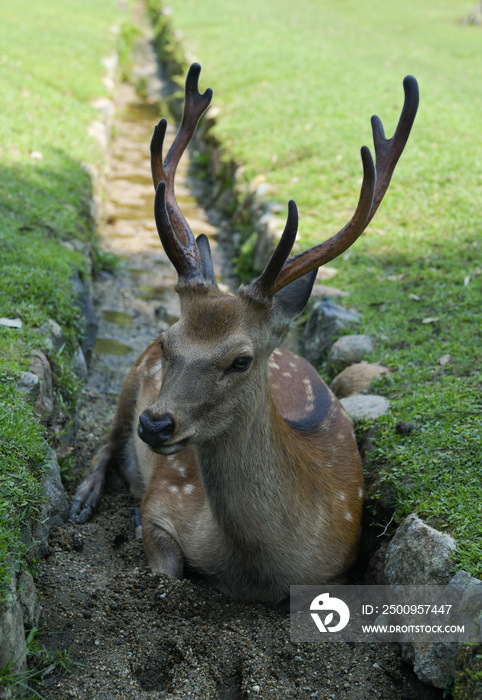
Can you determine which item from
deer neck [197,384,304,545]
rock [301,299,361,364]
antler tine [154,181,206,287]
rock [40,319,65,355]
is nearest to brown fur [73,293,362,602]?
deer neck [197,384,304,545]

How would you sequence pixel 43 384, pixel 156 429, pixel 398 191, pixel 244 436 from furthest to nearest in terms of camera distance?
pixel 398 191, pixel 43 384, pixel 244 436, pixel 156 429

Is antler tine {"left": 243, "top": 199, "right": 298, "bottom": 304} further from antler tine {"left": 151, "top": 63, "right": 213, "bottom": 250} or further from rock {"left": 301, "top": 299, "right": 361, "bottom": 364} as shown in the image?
rock {"left": 301, "top": 299, "right": 361, "bottom": 364}

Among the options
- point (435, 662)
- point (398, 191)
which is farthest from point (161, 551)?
point (398, 191)

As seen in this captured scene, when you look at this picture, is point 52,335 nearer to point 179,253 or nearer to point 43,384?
point 43,384

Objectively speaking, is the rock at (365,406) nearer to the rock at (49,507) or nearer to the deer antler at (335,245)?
the deer antler at (335,245)

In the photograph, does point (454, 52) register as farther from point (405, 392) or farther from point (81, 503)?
point (81, 503)

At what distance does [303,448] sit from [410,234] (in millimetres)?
3734

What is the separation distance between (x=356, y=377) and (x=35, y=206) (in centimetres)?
337

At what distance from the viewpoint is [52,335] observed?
4445 millimetres

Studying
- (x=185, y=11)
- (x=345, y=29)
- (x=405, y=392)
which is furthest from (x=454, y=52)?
(x=405, y=392)

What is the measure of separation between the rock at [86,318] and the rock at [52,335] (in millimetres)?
595

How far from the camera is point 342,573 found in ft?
11.1

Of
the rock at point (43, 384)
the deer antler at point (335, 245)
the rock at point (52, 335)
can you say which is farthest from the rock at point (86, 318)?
the deer antler at point (335, 245)

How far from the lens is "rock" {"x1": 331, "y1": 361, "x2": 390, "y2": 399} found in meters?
4.58
